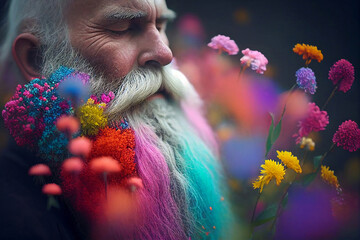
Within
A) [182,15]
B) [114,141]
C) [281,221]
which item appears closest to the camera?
[114,141]

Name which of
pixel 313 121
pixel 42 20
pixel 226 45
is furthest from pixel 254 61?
pixel 42 20

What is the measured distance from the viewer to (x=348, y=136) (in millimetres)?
866

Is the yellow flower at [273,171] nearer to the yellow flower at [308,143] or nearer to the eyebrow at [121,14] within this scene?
the yellow flower at [308,143]

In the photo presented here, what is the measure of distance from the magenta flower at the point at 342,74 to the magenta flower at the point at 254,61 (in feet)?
0.67

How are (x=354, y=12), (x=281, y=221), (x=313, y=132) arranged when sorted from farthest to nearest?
1. (x=354, y=12)
2. (x=281, y=221)
3. (x=313, y=132)

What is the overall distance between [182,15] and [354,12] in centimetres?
78

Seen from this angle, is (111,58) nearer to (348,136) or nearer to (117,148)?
(117,148)

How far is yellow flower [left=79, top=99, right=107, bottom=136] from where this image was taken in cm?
85

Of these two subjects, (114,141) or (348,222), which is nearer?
(114,141)

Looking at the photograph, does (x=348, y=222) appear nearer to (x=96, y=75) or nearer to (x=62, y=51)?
(x=96, y=75)

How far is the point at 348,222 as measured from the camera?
41.1 inches

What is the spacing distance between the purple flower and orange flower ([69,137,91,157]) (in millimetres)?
628

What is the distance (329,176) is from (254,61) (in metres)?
0.42

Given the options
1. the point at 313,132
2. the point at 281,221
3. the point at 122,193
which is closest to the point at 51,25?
the point at 122,193
